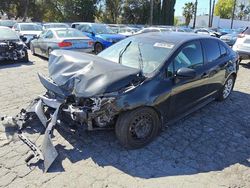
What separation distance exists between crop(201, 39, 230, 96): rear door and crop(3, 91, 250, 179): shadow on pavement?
0.81 meters

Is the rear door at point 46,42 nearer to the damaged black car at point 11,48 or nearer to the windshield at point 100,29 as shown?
the damaged black car at point 11,48

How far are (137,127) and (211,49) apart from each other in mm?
2621

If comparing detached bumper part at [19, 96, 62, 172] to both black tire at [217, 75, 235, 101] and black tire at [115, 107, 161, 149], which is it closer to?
black tire at [115, 107, 161, 149]

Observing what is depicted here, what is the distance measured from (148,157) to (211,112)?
2425 millimetres

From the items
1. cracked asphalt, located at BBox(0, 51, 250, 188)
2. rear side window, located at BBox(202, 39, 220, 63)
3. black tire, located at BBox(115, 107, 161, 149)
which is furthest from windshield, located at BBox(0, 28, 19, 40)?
black tire, located at BBox(115, 107, 161, 149)

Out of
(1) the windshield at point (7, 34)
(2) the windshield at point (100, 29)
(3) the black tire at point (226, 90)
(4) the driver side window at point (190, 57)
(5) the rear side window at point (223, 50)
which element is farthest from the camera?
(2) the windshield at point (100, 29)

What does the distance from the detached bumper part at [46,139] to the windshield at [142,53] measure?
52.9 inches

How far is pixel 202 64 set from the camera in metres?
5.31

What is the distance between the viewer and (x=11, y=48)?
35.6ft

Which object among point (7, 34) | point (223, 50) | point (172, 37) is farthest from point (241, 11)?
point (172, 37)

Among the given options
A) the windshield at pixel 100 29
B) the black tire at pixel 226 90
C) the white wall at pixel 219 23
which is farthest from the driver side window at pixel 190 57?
the white wall at pixel 219 23

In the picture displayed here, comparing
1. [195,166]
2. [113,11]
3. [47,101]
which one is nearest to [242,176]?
[195,166]

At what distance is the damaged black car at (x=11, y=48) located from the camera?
10672 millimetres

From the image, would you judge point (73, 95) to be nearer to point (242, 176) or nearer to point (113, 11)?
point (242, 176)
